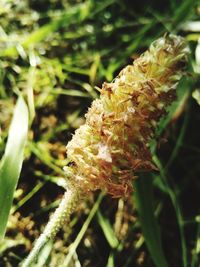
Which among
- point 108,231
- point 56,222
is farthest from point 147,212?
point 56,222

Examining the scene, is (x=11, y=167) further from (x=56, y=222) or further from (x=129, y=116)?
(x=129, y=116)

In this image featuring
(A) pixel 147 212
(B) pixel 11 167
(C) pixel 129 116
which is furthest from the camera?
(A) pixel 147 212

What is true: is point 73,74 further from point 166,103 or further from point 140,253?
point 166,103

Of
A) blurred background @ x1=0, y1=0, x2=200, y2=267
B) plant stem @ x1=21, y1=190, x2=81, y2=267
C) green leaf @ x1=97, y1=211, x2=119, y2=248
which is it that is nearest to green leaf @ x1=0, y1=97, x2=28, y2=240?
plant stem @ x1=21, y1=190, x2=81, y2=267

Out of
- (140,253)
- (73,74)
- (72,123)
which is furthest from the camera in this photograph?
(73,74)

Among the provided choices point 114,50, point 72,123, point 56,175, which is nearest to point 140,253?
point 56,175

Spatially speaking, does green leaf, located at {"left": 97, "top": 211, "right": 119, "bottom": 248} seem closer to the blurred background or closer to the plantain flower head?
the blurred background

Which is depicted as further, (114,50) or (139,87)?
(114,50)
